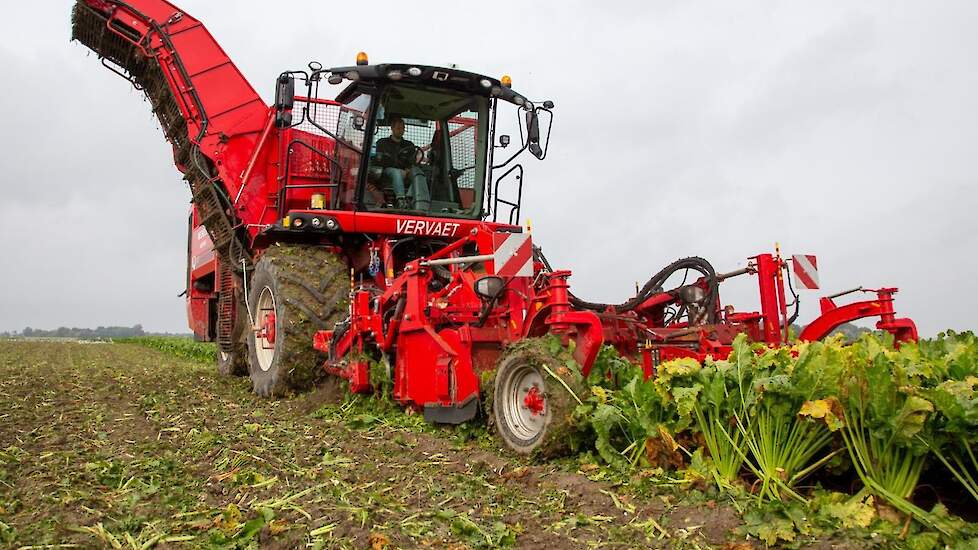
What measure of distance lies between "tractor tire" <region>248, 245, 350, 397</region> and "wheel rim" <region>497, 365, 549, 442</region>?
289 centimetres

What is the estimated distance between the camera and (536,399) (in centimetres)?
409

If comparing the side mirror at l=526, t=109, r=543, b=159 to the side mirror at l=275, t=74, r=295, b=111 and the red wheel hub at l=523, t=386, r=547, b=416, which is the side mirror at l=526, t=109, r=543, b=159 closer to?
the side mirror at l=275, t=74, r=295, b=111

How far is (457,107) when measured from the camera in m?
7.30

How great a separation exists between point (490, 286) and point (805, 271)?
7.43 ft

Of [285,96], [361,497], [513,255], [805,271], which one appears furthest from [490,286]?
[285,96]

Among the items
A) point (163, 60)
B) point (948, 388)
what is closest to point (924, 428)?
point (948, 388)

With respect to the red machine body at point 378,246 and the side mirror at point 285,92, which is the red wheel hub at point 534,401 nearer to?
the red machine body at point 378,246

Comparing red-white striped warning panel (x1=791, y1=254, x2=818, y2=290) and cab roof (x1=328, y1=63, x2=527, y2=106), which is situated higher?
cab roof (x1=328, y1=63, x2=527, y2=106)

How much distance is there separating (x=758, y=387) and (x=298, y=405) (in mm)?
4266

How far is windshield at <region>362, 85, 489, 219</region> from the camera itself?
7066 millimetres

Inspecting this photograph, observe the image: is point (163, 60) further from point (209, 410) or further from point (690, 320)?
point (690, 320)

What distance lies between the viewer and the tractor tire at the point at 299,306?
6672 mm

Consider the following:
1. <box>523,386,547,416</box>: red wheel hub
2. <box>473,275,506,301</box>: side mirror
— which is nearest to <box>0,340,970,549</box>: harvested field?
<box>523,386,547,416</box>: red wheel hub

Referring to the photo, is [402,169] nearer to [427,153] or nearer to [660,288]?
[427,153]
